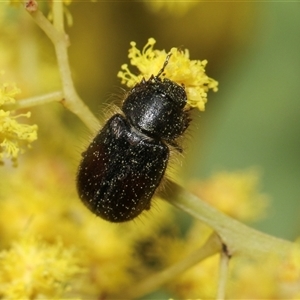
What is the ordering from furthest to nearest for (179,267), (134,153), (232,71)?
(232,71) → (179,267) → (134,153)

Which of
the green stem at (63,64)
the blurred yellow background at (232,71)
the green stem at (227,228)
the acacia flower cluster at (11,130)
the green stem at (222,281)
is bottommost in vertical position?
the blurred yellow background at (232,71)

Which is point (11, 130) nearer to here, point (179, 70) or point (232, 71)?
point (179, 70)

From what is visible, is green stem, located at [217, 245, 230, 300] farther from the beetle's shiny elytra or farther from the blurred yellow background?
the blurred yellow background

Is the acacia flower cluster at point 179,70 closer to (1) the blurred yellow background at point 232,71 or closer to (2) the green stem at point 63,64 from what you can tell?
(2) the green stem at point 63,64

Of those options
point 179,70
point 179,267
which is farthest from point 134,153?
point 179,267

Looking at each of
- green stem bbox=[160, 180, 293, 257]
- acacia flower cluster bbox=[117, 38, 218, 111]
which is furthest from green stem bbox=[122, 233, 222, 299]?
acacia flower cluster bbox=[117, 38, 218, 111]

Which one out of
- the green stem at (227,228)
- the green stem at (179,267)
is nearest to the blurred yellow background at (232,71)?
the green stem at (179,267)
